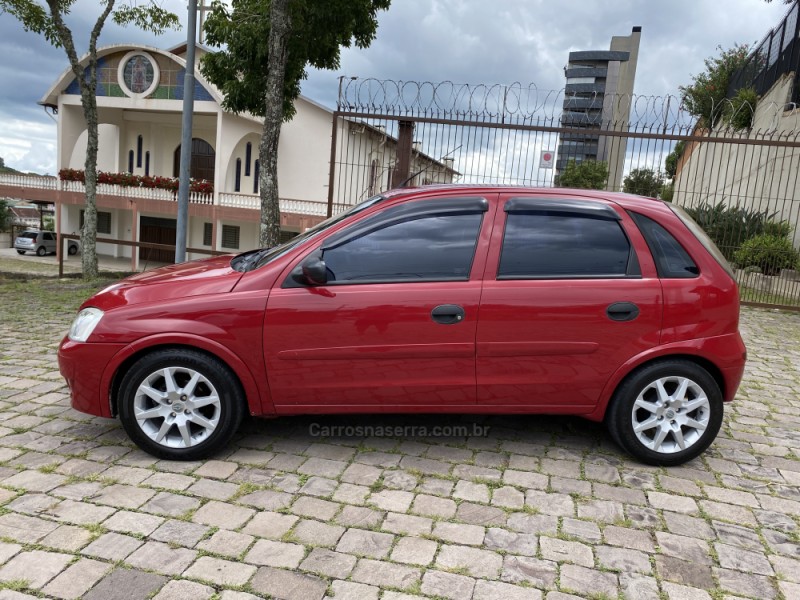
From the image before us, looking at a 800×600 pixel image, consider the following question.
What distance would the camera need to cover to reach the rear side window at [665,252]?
3.65 m

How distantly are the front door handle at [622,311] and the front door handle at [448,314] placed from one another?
2.88ft

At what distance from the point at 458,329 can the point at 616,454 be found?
1420 millimetres

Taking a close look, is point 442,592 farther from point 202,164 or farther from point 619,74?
point 619,74

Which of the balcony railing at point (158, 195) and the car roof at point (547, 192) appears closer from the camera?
the car roof at point (547, 192)

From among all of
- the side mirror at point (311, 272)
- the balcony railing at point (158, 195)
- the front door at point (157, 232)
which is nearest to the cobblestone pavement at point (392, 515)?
the side mirror at point (311, 272)

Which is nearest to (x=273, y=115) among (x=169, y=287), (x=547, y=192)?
(x=169, y=287)

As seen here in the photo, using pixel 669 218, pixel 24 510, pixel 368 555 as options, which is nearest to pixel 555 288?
pixel 669 218

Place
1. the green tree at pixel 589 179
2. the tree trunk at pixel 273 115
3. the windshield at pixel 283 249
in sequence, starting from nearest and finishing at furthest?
the windshield at pixel 283 249 → the tree trunk at pixel 273 115 → the green tree at pixel 589 179

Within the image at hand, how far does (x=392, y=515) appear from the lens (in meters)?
3.06

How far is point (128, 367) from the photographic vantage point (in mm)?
3562

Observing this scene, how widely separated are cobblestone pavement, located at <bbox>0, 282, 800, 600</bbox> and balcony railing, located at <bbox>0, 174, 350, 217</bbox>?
2161cm

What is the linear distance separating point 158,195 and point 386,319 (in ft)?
91.7

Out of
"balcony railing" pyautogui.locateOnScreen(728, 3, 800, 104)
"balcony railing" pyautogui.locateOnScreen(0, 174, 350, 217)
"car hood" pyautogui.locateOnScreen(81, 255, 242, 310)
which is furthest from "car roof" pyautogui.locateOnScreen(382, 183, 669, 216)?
"balcony railing" pyautogui.locateOnScreen(0, 174, 350, 217)

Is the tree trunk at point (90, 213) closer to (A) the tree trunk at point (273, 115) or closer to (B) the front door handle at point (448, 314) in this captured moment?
(A) the tree trunk at point (273, 115)
